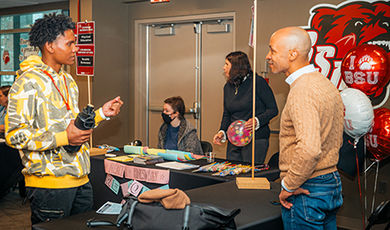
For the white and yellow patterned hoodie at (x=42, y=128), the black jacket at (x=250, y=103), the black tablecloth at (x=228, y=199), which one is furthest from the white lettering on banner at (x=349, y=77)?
the white and yellow patterned hoodie at (x=42, y=128)

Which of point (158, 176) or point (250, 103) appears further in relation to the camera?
point (250, 103)

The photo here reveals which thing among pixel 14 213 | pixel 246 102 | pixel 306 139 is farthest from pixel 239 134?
pixel 14 213

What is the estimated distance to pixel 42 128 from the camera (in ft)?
6.63

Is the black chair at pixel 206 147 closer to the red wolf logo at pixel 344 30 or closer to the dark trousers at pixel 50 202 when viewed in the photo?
the red wolf logo at pixel 344 30

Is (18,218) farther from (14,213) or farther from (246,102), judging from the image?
(246,102)

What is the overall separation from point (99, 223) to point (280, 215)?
0.83m

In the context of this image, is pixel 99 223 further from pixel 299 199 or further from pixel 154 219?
pixel 299 199

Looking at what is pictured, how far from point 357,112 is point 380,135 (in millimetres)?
380

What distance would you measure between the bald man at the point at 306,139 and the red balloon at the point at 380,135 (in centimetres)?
179

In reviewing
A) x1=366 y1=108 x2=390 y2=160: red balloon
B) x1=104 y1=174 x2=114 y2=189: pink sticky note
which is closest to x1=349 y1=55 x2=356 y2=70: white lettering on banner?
x1=366 y1=108 x2=390 y2=160: red balloon

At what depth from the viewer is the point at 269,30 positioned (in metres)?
5.03

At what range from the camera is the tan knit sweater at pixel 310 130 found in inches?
67.2

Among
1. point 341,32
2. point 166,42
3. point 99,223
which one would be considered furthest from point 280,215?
point 166,42

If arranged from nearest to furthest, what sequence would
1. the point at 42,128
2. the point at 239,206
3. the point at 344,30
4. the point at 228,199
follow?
the point at 42,128 → the point at 239,206 → the point at 228,199 → the point at 344,30
